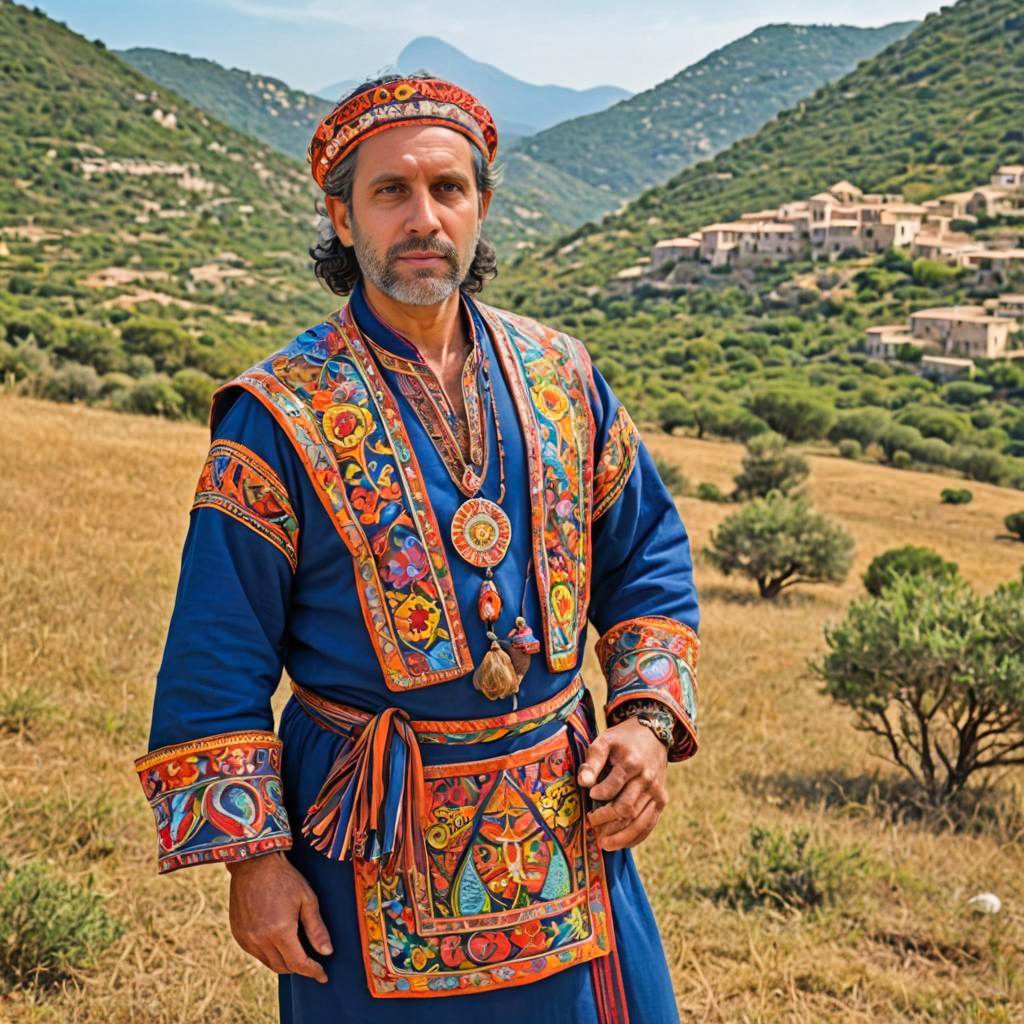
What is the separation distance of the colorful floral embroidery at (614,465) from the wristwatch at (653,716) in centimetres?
33

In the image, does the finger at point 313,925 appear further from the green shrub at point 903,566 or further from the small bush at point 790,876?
the green shrub at point 903,566

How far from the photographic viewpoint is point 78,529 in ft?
24.0

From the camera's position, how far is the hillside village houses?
62688mm

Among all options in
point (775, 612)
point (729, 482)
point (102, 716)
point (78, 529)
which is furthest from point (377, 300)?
point (729, 482)

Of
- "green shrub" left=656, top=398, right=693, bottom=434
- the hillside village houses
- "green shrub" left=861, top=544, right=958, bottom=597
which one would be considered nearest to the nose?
"green shrub" left=861, top=544, right=958, bottom=597

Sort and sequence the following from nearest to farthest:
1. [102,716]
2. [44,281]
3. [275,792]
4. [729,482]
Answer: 1. [275,792]
2. [102,716]
3. [729,482]
4. [44,281]

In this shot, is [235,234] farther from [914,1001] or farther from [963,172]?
[914,1001]

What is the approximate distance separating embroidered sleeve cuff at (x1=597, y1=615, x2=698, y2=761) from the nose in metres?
0.73

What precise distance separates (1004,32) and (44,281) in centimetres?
7596

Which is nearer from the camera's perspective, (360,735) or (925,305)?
(360,735)

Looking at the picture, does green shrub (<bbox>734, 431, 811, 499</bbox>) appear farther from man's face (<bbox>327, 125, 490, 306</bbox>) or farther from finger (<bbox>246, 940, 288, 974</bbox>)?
finger (<bbox>246, 940, 288, 974</bbox>)

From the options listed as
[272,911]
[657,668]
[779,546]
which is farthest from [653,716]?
[779,546]

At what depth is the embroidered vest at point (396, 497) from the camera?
1.75 meters

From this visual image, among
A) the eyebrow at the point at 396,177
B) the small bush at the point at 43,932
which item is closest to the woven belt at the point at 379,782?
the eyebrow at the point at 396,177
